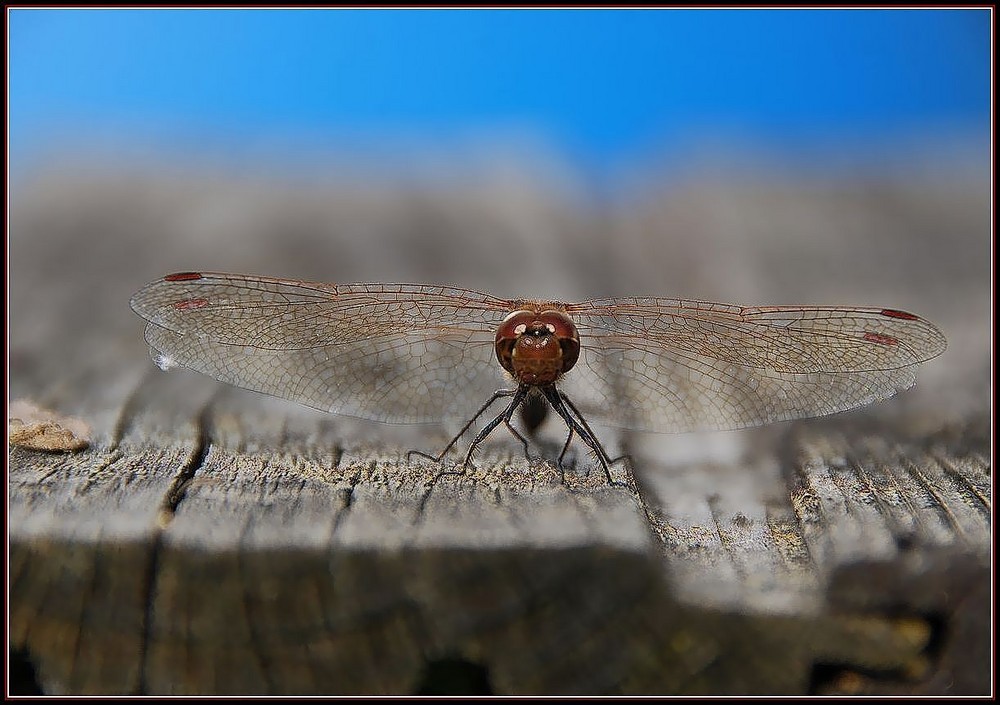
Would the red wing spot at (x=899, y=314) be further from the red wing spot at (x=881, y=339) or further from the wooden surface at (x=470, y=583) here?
the wooden surface at (x=470, y=583)

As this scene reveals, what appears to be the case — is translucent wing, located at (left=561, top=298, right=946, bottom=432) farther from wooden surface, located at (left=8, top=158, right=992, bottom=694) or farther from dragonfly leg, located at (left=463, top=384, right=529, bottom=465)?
wooden surface, located at (left=8, top=158, right=992, bottom=694)

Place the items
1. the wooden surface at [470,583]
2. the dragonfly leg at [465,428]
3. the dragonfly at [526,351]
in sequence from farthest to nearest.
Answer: the dragonfly at [526,351]
the dragonfly leg at [465,428]
the wooden surface at [470,583]

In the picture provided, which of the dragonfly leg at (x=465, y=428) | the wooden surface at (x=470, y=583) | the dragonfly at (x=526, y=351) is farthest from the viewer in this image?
the dragonfly at (x=526, y=351)

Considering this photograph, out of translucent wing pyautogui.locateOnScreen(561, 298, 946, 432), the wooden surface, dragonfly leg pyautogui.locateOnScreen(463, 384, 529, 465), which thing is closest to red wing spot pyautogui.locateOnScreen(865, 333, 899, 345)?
translucent wing pyautogui.locateOnScreen(561, 298, 946, 432)

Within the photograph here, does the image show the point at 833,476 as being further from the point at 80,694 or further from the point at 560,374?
the point at 80,694

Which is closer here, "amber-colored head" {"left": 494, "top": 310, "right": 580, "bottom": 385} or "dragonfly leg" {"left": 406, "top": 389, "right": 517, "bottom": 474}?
"dragonfly leg" {"left": 406, "top": 389, "right": 517, "bottom": 474}

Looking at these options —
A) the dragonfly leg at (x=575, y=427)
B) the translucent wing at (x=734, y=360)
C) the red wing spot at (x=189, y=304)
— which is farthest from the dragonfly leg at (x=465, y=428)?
the red wing spot at (x=189, y=304)

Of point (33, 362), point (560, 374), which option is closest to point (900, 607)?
point (560, 374)
